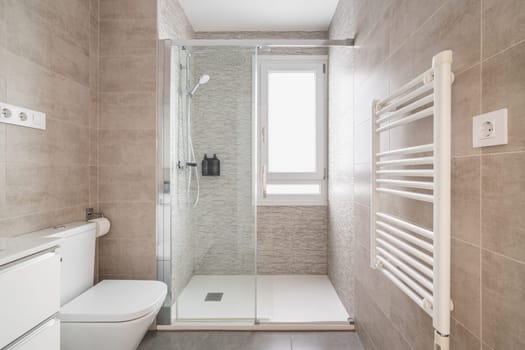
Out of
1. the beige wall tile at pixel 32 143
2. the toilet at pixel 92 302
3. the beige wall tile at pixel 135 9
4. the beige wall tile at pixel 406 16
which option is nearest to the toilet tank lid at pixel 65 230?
the toilet at pixel 92 302

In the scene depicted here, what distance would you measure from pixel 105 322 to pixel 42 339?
376mm

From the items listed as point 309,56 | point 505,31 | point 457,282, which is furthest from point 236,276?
point 309,56

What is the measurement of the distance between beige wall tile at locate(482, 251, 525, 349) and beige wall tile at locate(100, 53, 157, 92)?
7.05 ft

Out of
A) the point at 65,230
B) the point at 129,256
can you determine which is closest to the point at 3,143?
the point at 65,230

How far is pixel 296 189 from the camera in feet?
11.2

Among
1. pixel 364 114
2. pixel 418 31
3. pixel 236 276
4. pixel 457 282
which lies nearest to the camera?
pixel 457 282

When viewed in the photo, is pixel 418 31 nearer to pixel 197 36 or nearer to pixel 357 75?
pixel 357 75

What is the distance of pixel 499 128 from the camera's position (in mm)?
846

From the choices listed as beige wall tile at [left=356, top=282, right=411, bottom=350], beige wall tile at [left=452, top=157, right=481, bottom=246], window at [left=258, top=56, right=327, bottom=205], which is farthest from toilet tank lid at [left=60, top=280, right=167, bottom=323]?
window at [left=258, top=56, right=327, bottom=205]

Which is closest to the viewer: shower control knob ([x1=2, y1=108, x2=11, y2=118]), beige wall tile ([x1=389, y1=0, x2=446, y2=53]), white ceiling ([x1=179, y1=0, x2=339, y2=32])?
beige wall tile ([x1=389, y1=0, x2=446, y2=53])

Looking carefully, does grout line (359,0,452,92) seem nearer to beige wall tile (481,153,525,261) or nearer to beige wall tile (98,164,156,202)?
beige wall tile (481,153,525,261)

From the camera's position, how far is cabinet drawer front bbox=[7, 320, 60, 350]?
118 centimetres

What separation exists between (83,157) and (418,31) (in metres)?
2.06

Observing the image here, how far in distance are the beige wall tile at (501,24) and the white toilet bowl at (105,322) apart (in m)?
1.83
